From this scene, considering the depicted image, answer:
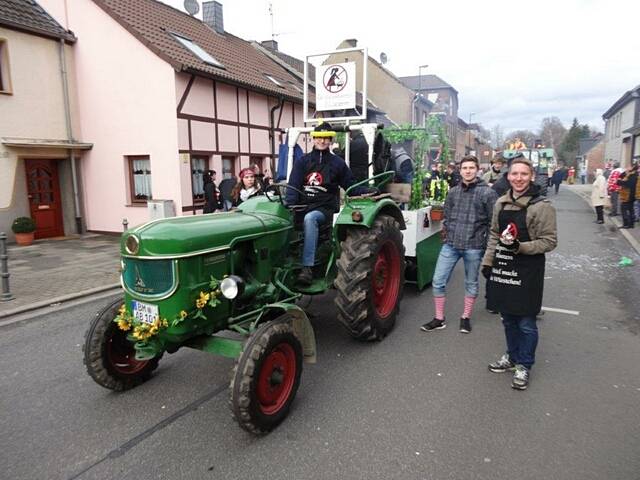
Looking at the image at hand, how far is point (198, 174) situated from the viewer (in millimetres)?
12312

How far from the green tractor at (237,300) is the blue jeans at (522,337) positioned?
1213 millimetres

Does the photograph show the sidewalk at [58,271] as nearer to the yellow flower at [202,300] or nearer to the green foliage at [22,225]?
the green foliage at [22,225]

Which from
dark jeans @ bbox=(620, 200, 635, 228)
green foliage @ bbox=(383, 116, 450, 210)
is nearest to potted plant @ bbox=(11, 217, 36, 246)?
green foliage @ bbox=(383, 116, 450, 210)

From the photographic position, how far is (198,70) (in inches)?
452

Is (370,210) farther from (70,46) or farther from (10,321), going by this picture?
(70,46)

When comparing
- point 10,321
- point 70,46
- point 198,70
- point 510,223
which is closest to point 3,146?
point 70,46

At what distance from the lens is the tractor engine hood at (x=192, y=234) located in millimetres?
2953

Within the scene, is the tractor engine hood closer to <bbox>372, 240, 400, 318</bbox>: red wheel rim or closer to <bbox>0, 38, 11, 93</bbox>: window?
<bbox>372, 240, 400, 318</bbox>: red wheel rim

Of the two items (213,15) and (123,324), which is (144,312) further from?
(213,15)

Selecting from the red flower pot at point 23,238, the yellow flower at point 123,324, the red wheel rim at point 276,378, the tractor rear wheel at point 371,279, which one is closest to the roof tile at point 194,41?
the red flower pot at point 23,238

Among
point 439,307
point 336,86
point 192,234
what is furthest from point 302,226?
point 336,86

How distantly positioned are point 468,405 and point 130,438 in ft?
7.74

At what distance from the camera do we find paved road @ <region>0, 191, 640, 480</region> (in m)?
2.71

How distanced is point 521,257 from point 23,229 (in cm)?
1093
